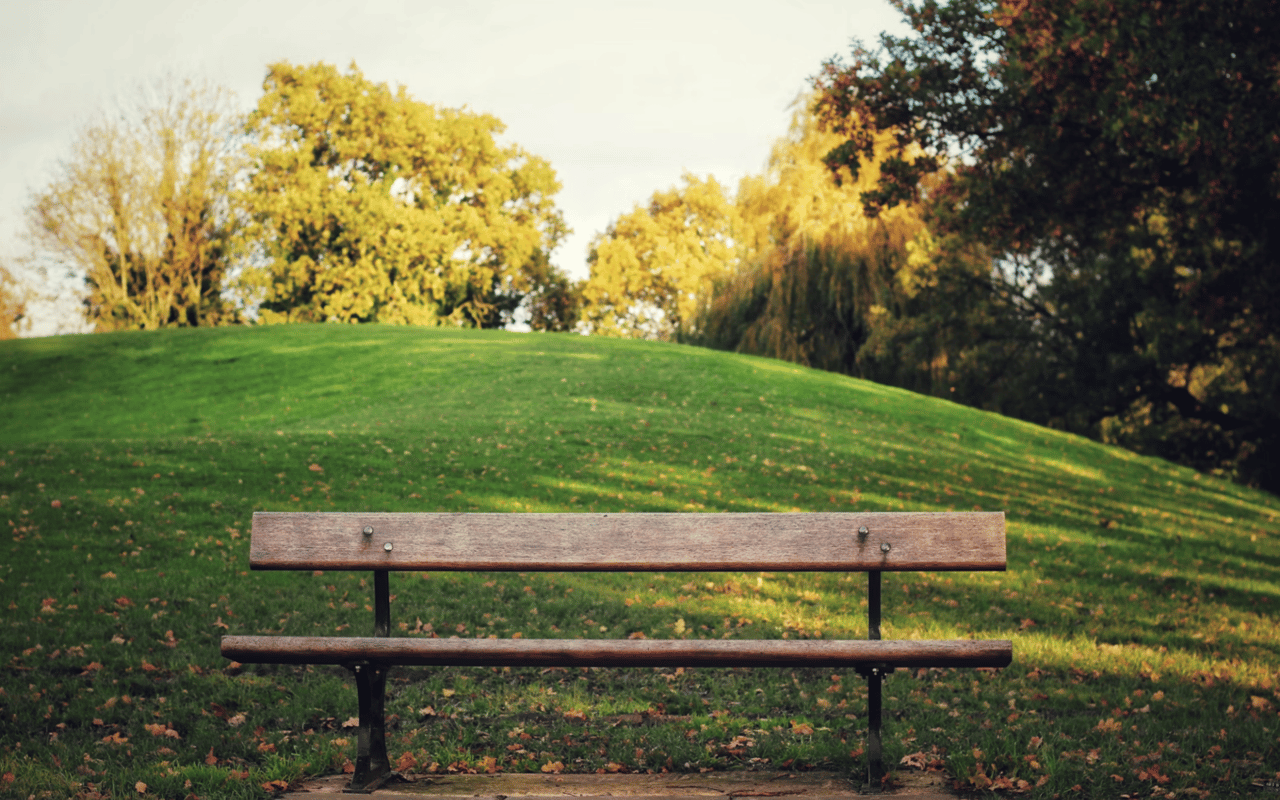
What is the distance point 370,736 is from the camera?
366cm

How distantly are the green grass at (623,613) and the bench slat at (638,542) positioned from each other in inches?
35.6

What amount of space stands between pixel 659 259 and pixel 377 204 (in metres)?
17.2

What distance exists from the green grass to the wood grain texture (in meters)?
0.58

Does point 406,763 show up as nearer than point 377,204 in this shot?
Yes

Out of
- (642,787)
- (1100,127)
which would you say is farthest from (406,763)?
(1100,127)

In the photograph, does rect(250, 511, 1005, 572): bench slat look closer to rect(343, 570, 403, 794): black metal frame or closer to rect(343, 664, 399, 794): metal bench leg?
rect(343, 570, 403, 794): black metal frame

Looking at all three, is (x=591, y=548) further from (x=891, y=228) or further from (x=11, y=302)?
(x=11, y=302)

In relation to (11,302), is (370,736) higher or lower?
lower

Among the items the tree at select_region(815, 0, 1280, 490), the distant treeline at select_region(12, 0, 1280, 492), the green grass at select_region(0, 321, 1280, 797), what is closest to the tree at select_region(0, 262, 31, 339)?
the distant treeline at select_region(12, 0, 1280, 492)

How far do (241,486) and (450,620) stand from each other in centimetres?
598

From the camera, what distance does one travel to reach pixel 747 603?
699 centimetres

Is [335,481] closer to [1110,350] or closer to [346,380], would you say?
[346,380]

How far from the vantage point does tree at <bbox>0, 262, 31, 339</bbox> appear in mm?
32969

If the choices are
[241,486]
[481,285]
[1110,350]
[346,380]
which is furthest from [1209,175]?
[481,285]
